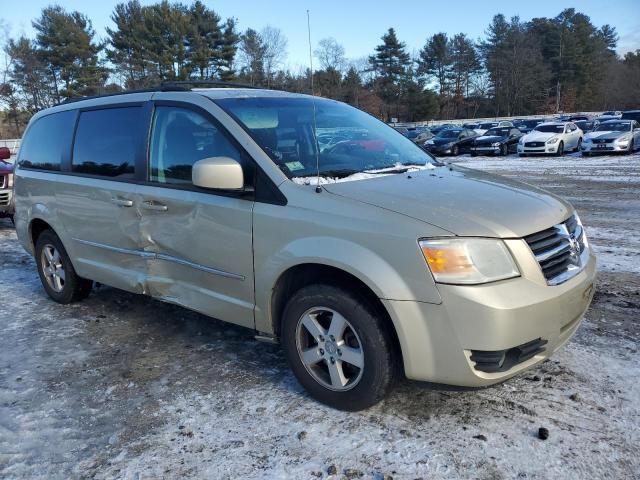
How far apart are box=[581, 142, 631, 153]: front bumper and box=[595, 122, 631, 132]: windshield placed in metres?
0.98

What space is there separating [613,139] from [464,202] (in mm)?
21165

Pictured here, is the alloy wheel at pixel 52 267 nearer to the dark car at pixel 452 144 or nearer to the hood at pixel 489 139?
the hood at pixel 489 139

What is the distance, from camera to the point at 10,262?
273 inches

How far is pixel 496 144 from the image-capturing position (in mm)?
24328

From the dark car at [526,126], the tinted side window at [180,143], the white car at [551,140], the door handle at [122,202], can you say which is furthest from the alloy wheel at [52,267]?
the dark car at [526,126]

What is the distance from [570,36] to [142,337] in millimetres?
84196

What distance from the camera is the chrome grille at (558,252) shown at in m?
2.78

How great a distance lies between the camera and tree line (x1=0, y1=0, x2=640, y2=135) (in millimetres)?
51531

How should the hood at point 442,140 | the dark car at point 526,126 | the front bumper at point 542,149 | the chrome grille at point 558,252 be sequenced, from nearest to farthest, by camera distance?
the chrome grille at point 558,252 < the front bumper at point 542,149 < the hood at point 442,140 < the dark car at point 526,126

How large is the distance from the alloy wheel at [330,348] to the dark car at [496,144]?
23154 millimetres

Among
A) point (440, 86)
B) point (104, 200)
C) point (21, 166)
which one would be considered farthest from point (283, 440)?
point (440, 86)

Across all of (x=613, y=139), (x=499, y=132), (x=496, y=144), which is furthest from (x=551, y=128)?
(x=499, y=132)

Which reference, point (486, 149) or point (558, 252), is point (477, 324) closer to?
point (558, 252)

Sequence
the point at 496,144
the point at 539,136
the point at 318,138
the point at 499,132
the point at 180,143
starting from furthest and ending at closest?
the point at 499,132, the point at 496,144, the point at 539,136, the point at 180,143, the point at 318,138
